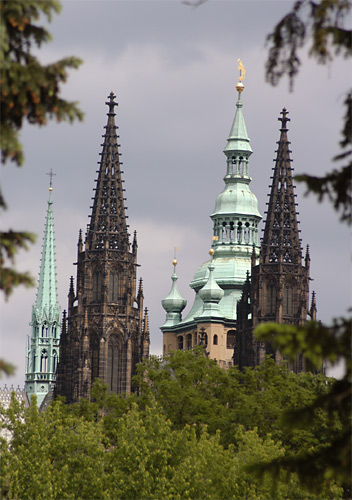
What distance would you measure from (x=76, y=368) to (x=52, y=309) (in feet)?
156

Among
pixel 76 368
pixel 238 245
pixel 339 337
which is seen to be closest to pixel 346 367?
pixel 339 337

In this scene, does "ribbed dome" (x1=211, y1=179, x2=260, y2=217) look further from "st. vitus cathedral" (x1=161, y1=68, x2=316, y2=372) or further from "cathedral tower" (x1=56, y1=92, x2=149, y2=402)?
"cathedral tower" (x1=56, y1=92, x2=149, y2=402)

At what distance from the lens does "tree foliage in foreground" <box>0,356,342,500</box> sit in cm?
7081

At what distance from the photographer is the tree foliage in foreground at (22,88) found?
23.5 meters

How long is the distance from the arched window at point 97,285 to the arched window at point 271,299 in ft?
50.4

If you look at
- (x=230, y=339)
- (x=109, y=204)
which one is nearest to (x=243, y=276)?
(x=230, y=339)

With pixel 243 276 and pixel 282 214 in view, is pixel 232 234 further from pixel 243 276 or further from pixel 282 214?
pixel 282 214

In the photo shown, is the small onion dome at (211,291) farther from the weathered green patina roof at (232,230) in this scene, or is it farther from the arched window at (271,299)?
the arched window at (271,299)

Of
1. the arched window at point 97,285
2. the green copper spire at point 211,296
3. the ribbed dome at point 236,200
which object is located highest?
the ribbed dome at point 236,200

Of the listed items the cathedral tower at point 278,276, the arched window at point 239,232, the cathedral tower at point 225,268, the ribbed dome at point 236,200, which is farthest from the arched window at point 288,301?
the arched window at point 239,232

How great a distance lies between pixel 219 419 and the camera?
93000 millimetres

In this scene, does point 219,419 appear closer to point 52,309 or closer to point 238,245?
point 238,245

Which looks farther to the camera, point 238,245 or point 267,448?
point 238,245

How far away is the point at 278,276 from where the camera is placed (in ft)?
479
